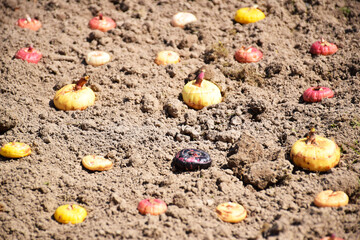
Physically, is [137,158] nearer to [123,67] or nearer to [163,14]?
[123,67]

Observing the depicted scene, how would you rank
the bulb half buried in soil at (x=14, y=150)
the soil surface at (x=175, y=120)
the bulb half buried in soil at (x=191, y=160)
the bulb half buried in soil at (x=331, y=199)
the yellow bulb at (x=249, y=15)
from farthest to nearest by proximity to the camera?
1. the yellow bulb at (x=249, y=15)
2. the bulb half buried in soil at (x=14, y=150)
3. the bulb half buried in soil at (x=191, y=160)
4. the soil surface at (x=175, y=120)
5. the bulb half buried in soil at (x=331, y=199)

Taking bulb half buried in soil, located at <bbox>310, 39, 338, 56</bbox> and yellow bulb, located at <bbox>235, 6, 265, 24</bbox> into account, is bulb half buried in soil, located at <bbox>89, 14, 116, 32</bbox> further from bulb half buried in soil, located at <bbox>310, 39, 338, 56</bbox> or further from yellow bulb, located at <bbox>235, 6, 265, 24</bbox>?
bulb half buried in soil, located at <bbox>310, 39, 338, 56</bbox>

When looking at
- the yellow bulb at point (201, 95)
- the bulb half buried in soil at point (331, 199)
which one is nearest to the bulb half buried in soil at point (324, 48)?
the yellow bulb at point (201, 95)

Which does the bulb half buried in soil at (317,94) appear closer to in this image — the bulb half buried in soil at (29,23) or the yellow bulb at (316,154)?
the yellow bulb at (316,154)

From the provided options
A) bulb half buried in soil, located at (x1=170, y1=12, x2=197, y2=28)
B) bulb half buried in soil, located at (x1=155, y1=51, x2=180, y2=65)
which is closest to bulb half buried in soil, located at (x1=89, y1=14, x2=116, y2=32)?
bulb half buried in soil, located at (x1=170, y1=12, x2=197, y2=28)

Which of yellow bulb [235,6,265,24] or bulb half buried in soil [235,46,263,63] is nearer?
bulb half buried in soil [235,46,263,63]

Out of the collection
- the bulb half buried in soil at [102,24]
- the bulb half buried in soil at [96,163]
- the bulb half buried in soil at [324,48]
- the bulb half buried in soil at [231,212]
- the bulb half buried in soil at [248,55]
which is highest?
the bulb half buried in soil at [324,48]

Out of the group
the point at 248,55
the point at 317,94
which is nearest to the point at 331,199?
the point at 317,94

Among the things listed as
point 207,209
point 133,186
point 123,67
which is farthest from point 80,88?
point 207,209
